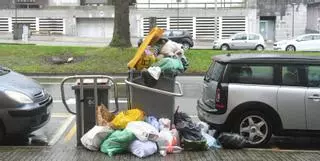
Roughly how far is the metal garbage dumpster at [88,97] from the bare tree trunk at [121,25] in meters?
17.6

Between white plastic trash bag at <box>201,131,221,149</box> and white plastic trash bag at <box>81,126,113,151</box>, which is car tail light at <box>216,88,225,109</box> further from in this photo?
white plastic trash bag at <box>81,126,113,151</box>

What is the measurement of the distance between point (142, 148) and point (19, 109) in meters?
2.04

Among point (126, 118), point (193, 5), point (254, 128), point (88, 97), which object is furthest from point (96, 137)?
point (193, 5)

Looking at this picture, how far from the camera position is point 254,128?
347 inches

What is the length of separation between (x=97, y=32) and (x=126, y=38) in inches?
1395

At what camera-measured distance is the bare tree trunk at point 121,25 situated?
84.3 feet

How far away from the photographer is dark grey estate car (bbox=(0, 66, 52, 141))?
27.5ft

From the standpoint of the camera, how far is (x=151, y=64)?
333 inches

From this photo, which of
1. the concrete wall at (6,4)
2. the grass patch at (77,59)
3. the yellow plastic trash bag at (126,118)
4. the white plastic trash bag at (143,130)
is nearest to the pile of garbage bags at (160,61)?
the yellow plastic trash bag at (126,118)

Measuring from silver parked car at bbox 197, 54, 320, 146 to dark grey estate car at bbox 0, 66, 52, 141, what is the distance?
104 inches

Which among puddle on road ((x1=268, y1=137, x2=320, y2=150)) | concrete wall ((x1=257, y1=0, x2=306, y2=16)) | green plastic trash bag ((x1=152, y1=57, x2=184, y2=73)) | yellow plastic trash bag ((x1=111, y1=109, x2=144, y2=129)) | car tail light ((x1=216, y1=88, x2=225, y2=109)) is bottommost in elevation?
puddle on road ((x1=268, y1=137, x2=320, y2=150))

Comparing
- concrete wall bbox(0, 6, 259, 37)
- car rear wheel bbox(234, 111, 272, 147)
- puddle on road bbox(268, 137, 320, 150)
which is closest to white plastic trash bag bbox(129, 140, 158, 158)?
car rear wheel bbox(234, 111, 272, 147)

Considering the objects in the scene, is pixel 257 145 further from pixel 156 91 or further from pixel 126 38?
pixel 126 38

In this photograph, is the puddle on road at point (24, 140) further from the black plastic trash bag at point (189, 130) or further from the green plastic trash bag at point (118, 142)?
the black plastic trash bag at point (189, 130)
